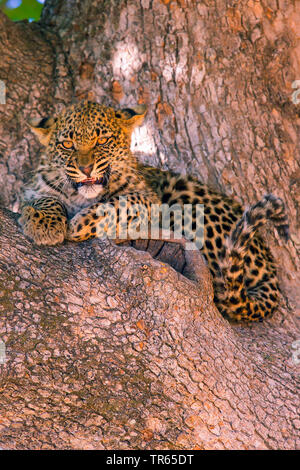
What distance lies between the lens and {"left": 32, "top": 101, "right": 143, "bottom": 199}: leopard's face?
4918 millimetres

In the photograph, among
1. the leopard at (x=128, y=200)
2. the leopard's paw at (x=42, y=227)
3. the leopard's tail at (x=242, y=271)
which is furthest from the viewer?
the leopard at (x=128, y=200)

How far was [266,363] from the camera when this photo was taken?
4059 mm

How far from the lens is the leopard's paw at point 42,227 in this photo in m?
4.00

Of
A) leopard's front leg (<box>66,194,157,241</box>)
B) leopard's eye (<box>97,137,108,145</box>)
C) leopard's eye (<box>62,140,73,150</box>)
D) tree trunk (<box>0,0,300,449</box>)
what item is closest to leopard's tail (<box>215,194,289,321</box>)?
tree trunk (<box>0,0,300,449</box>)

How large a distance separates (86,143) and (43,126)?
0.56 meters

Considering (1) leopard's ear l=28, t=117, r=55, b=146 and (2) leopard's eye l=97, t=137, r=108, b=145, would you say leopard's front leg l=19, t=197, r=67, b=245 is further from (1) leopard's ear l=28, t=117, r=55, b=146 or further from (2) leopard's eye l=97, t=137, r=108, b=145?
(1) leopard's ear l=28, t=117, r=55, b=146

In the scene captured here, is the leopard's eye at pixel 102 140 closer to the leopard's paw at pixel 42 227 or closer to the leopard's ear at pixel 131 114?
the leopard's ear at pixel 131 114

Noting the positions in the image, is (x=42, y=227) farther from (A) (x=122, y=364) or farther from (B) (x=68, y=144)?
(B) (x=68, y=144)

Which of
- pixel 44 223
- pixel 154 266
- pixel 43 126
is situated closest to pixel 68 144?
pixel 43 126

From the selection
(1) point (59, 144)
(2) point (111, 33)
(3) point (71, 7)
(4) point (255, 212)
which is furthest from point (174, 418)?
(3) point (71, 7)

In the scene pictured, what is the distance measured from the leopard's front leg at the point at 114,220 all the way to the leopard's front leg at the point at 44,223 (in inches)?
4.7

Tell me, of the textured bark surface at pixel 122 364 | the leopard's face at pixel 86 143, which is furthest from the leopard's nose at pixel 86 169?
the textured bark surface at pixel 122 364

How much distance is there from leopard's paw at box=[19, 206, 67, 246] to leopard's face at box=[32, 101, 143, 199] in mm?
621

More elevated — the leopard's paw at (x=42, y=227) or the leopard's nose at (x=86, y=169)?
the leopard's nose at (x=86, y=169)
